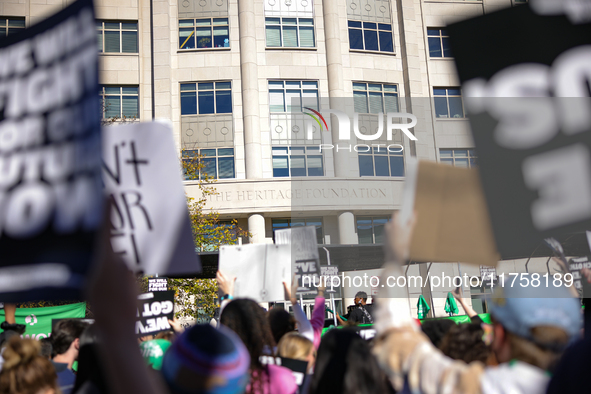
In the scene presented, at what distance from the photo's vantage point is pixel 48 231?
1577 millimetres

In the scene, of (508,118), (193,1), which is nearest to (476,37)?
(508,118)

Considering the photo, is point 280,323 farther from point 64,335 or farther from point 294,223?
point 294,223

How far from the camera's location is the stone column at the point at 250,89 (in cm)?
2774

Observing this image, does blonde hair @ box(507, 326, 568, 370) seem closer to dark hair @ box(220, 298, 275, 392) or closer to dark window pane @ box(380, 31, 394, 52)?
dark hair @ box(220, 298, 275, 392)

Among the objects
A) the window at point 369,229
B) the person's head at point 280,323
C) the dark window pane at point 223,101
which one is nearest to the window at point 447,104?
the window at point 369,229

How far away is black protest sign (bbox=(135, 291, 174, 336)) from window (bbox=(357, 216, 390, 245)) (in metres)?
22.7

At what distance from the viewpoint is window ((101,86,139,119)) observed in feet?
94.2

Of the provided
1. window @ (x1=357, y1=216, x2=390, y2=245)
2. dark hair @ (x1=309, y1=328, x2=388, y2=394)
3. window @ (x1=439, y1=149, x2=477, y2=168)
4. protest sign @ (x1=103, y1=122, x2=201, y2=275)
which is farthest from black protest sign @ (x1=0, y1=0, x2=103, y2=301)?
window @ (x1=439, y1=149, x2=477, y2=168)

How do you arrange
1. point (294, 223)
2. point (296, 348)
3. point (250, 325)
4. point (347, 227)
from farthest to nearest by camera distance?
point (294, 223) → point (347, 227) → point (296, 348) → point (250, 325)

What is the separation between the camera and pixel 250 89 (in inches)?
1112

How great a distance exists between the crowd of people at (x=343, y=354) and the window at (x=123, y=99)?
26.8 m

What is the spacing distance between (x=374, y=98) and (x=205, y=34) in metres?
10.0

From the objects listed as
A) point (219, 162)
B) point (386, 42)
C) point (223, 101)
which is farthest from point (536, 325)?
point (386, 42)

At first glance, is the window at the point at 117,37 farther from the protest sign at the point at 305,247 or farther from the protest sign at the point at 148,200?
the protest sign at the point at 148,200
